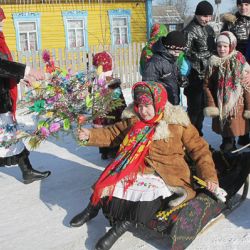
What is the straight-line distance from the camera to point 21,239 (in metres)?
3.13

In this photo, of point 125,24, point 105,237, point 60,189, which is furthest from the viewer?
point 125,24

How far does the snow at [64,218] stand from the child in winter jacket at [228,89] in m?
0.92

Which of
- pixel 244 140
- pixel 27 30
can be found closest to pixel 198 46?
pixel 244 140

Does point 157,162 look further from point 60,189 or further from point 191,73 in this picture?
point 191,73

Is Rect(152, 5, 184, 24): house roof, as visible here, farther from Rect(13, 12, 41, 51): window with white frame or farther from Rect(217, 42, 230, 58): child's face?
Rect(217, 42, 230, 58): child's face

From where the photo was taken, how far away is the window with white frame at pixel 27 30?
15.0m

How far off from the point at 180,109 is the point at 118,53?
840 cm

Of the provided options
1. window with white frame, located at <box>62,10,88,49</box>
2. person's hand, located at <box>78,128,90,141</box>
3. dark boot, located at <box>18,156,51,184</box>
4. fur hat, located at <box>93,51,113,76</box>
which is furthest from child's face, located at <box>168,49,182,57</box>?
window with white frame, located at <box>62,10,88,49</box>

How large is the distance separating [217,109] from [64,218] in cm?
200

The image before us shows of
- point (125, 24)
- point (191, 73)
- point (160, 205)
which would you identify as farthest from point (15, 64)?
point (125, 24)

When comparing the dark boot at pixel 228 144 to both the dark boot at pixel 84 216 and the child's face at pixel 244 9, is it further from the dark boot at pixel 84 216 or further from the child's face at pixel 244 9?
the dark boot at pixel 84 216

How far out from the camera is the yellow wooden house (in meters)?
14.9

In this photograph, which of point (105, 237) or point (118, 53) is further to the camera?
point (118, 53)

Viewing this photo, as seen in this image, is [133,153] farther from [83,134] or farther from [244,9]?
[244,9]
